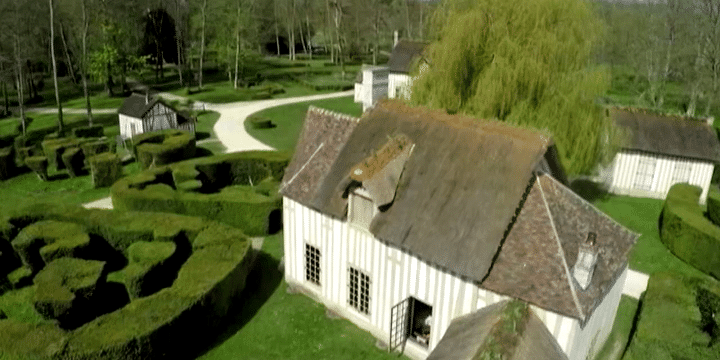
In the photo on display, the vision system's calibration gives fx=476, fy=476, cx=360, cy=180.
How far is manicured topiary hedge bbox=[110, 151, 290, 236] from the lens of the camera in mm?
23828

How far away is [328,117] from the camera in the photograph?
62.1 ft

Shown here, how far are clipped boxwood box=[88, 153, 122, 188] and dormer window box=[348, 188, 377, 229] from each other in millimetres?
20973

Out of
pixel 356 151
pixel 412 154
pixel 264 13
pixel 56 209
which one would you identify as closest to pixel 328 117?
pixel 356 151

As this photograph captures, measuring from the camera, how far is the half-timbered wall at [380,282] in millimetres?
13125

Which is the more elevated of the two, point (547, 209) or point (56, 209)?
point (547, 209)

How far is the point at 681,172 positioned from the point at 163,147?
34.4m

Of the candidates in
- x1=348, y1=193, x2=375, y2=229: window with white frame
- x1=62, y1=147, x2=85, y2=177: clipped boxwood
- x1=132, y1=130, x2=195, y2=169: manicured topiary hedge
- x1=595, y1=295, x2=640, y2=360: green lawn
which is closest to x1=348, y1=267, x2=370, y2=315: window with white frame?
x1=348, y1=193, x2=375, y2=229: window with white frame

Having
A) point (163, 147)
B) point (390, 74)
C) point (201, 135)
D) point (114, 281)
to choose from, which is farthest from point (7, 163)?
point (390, 74)

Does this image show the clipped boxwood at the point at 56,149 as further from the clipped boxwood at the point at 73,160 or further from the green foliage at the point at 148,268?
the green foliage at the point at 148,268

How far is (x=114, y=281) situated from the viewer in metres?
19.7

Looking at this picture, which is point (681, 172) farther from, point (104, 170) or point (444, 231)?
point (104, 170)

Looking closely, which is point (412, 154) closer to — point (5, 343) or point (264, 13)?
point (5, 343)

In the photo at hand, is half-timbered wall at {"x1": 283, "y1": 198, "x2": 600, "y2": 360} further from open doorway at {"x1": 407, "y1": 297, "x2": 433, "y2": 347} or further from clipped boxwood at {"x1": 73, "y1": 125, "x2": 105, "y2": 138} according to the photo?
clipped boxwood at {"x1": 73, "y1": 125, "x2": 105, "y2": 138}

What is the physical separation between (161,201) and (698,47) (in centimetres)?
4825
